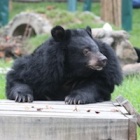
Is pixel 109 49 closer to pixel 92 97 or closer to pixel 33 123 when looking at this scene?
pixel 92 97

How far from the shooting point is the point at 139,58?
1137 centimetres

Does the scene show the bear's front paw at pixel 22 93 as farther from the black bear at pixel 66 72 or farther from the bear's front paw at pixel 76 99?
the bear's front paw at pixel 76 99

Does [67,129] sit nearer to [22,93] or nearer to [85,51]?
[22,93]

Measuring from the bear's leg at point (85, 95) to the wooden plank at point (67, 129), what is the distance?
0.83 metres

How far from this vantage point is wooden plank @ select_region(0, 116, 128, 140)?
3947mm

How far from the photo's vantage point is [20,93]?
16.4 feet

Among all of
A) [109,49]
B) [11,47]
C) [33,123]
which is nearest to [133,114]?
[33,123]

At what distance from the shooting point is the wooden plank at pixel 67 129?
395 centimetres

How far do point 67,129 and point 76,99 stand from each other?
2.88ft

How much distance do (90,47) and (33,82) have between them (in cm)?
63

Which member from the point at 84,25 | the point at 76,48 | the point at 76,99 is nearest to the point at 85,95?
the point at 76,99

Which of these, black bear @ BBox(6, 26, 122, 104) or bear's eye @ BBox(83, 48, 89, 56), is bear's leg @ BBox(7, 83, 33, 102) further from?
bear's eye @ BBox(83, 48, 89, 56)

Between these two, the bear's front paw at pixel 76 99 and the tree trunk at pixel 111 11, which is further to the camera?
the tree trunk at pixel 111 11

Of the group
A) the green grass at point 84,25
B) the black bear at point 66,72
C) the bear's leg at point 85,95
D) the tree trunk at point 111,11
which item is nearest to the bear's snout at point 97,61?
the black bear at point 66,72
